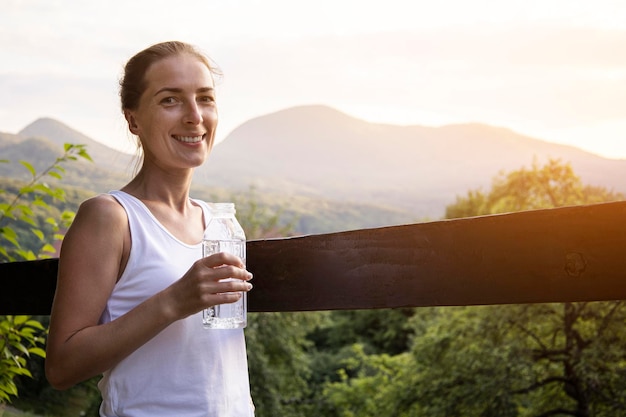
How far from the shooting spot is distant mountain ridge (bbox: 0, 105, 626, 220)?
3029 inches

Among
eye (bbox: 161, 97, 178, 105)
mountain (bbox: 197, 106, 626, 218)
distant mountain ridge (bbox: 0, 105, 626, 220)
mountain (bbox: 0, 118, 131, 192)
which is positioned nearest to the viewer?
eye (bbox: 161, 97, 178, 105)

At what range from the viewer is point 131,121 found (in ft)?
5.56

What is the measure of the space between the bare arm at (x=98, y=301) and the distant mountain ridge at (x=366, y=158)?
6351cm

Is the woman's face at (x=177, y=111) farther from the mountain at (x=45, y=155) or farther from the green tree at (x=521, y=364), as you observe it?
the mountain at (x=45, y=155)

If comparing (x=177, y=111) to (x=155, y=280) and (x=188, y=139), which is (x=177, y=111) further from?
(x=155, y=280)

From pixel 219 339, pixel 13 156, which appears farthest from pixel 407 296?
pixel 13 156

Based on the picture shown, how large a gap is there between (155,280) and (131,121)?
35cm

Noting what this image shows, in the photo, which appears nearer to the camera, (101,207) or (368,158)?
(101,207)

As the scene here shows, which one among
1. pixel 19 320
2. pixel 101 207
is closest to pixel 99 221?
pixel 101 207

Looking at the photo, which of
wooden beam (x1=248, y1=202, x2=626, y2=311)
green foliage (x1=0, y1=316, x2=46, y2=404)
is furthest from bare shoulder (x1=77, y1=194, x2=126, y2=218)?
green foliage (x1=0, y1=316, x2=46, y2=404)

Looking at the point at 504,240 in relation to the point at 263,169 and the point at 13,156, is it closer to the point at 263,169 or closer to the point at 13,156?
the point at 13,156

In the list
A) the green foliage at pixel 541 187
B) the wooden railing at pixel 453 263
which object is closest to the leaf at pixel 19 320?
the wooden railing at pixel 453 263

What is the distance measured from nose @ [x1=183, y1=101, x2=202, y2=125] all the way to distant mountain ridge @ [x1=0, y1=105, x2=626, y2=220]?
6334 centimetres

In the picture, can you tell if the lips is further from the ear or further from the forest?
the forest
